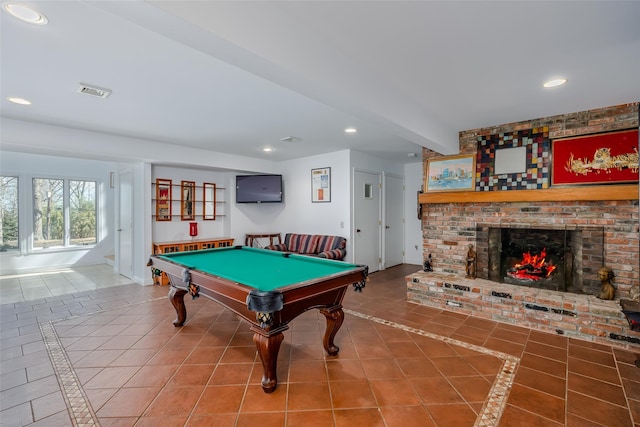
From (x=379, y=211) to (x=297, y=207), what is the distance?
177cm

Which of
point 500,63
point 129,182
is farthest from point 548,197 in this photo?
point 129,182

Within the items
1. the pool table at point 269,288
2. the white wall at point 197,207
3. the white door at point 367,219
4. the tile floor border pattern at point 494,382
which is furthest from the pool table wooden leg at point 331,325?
the white wall at point 197,207

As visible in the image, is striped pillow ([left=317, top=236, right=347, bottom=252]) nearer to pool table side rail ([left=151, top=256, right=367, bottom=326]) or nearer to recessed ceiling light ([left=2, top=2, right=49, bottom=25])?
pool table side rail ([left=151, top=256, right=367, bottom=326])

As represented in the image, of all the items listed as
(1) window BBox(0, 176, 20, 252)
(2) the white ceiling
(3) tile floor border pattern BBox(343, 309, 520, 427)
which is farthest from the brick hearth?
(1) window BBox(0, 176, 20, 252)

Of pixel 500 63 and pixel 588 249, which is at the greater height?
pixel 500 63

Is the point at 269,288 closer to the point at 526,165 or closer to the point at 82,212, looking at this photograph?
the point at 526,165

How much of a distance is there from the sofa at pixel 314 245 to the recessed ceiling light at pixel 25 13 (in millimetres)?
3966

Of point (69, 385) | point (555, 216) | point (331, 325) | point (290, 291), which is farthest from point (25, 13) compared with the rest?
point (555, 216)

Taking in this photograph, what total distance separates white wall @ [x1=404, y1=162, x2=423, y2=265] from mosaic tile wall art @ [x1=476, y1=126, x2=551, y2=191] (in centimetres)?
265

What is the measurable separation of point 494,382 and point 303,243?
13.3ft

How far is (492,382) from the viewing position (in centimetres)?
217

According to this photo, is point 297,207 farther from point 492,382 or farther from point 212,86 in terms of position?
point 492,382

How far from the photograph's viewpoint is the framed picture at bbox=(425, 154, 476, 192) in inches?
159

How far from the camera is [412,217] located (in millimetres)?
6742
